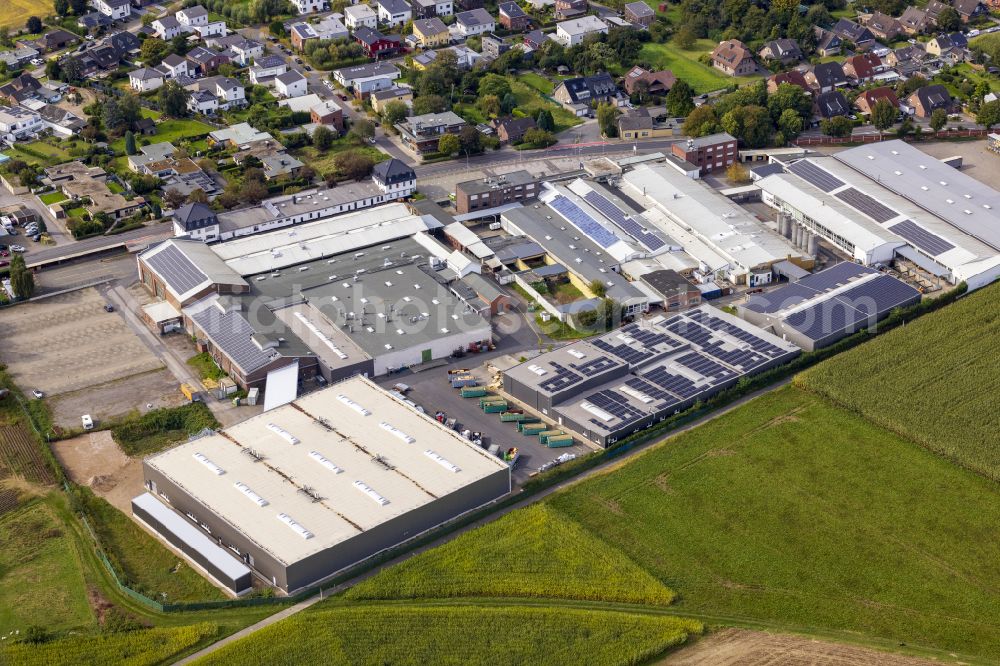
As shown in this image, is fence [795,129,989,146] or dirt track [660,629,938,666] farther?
fence [795,129,989,146]

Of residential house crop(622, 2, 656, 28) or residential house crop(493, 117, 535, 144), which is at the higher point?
residential house crop(622, 2, 656, 28)

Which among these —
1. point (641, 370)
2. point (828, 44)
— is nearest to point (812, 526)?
point (641, 370)

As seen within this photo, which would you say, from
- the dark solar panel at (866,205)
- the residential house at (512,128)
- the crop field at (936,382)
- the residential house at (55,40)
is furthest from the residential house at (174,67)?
the crop field at (936,382)

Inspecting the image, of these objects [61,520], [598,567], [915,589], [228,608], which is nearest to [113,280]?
[61,520]

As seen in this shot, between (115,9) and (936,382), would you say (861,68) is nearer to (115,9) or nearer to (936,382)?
(936,382)

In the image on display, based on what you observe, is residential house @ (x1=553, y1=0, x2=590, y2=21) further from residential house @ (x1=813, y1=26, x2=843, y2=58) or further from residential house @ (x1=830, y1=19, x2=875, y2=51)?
residential house @ (x1=830, y1=19, x2=875, y2=51)

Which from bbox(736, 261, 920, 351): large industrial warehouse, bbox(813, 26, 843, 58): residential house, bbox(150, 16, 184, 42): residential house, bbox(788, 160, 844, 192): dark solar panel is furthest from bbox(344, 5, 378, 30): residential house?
bbox(736, 261, 920, 351): large industrial warehouse
